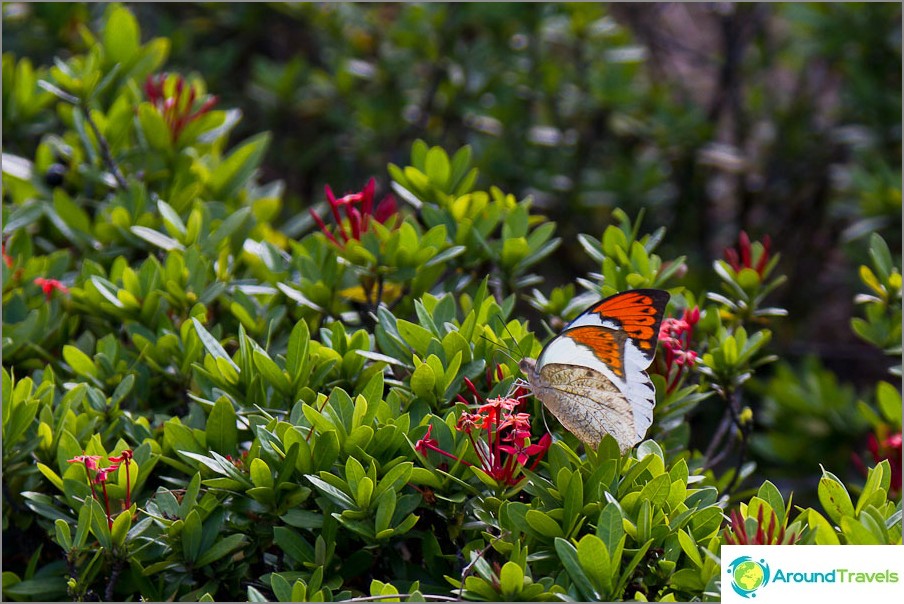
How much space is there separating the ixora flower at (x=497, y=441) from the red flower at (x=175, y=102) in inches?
52.6

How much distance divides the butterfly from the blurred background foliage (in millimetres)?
2218

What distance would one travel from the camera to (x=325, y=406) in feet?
5.15

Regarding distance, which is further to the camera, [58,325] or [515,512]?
[58,325]

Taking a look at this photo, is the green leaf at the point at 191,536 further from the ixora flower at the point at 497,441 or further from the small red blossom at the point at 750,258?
the small red blossom at the point at 750,258

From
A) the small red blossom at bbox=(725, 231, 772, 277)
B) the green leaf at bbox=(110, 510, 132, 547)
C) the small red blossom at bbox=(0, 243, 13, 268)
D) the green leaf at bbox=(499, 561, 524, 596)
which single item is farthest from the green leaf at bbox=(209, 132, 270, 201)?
the green leaf at bbox=(499, 561, 524, 596)

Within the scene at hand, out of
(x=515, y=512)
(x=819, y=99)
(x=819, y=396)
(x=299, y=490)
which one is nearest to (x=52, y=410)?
(x=299, y=490)

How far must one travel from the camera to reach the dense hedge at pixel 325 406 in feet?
4.87

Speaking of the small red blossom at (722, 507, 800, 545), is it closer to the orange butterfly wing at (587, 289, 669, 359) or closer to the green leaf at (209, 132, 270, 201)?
the orange butterfly wing at (587, 289, 669, 359)

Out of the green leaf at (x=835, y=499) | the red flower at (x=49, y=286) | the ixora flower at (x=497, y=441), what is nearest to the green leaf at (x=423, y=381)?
the ixora flower at (x=497, y=441)

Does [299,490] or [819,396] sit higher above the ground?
[299,490]

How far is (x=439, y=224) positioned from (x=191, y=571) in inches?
35.3

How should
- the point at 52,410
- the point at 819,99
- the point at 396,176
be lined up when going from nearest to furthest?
the point at 52,410 → the point at 396,176 → the point at 819,99

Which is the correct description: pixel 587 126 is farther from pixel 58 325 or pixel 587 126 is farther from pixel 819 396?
pixel 58 325

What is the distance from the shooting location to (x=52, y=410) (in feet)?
6.20
